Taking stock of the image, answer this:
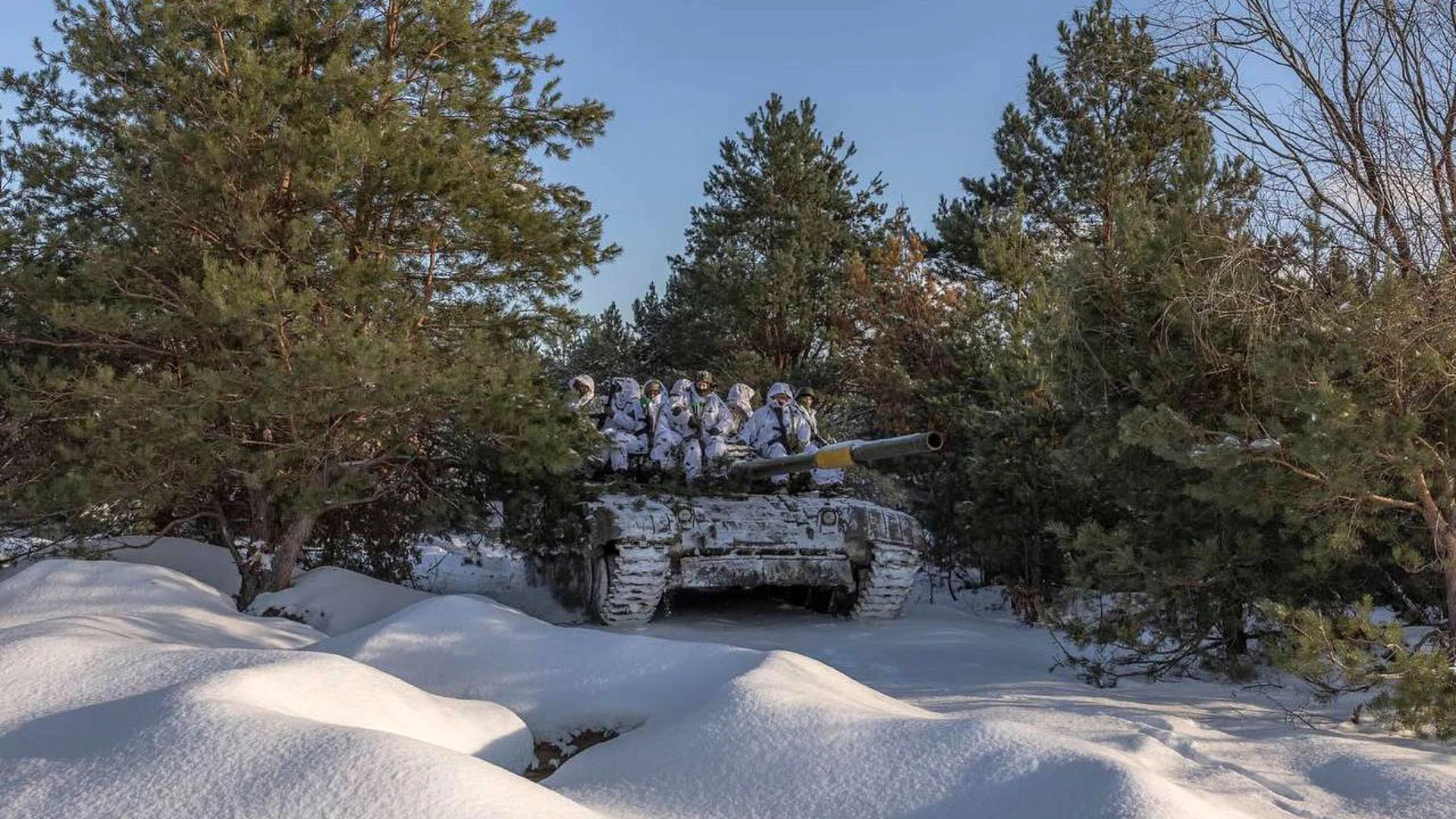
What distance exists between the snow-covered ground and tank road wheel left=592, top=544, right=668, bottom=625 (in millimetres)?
2183

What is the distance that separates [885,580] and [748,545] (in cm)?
119

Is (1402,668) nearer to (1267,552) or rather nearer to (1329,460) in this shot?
(1329,460)

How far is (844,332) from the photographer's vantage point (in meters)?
22.4

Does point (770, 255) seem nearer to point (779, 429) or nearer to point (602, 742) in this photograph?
point (779, 429)

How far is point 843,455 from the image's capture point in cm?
855

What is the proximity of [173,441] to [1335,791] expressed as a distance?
7.13 metres

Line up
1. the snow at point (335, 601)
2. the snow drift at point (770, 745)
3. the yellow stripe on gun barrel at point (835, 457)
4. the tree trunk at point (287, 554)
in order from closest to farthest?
1. the snow drift at point (770, 745)
2. the snow at point (335, 601)
3. the yellow stripe on gun barrel at point (835, 457)
4. the tree trunk at point (287, 554)

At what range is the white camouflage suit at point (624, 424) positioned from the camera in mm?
10320

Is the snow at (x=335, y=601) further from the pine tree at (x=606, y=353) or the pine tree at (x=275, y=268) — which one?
the pine tree at (x=606, y=353)

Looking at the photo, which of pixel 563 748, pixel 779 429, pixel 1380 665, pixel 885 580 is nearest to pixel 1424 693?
pixel 1380 665

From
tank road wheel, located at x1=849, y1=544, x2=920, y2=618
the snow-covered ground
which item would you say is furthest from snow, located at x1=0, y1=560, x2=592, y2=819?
tank road wheel, located at x1=849, y1=544, x2=920, y2=618

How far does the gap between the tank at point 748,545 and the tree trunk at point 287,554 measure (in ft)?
7.03

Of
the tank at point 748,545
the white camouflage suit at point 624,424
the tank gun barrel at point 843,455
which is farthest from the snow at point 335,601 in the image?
the tank gun barrel at point 843,455

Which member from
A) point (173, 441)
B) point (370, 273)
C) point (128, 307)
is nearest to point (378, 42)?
point (370, 273)
